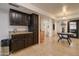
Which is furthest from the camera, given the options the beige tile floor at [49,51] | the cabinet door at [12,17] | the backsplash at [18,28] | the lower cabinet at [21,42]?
the backsplash at [18,28]

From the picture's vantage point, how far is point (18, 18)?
533cm

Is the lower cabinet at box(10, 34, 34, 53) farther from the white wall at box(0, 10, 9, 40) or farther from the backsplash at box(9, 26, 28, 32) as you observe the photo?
the backsplash at box(9, 26, 28, 32)

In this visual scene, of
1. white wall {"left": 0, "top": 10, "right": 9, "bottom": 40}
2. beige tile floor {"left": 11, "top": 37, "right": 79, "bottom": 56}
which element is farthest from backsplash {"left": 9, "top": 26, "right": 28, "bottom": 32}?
beige tile floor {"left": 11, "top": 37, "right": 79, "bottom": 56}

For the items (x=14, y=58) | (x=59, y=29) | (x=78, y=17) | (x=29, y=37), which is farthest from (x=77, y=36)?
(x=14, y=58)

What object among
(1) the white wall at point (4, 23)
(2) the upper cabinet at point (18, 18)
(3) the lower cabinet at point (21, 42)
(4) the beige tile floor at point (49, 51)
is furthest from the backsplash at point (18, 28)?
(4) the beige tile floor at point (49, 51)

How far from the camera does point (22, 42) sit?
5.00 metres

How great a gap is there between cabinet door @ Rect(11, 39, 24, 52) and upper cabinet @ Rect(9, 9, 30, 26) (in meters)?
0.94

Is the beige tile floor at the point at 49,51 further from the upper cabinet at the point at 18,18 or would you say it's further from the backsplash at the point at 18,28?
the upper cabinet at the point at 18,18

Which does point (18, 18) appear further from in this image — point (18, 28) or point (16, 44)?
point (16, 44)

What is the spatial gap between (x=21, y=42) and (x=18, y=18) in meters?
1.32

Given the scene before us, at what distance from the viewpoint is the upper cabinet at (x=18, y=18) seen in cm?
483

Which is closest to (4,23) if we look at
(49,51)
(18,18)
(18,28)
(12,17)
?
(12,17)

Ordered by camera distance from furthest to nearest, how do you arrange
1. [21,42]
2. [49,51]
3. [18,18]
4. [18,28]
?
[18,28]
[18,18]
[21,42]
[49,51]

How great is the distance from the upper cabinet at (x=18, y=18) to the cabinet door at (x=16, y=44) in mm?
936
